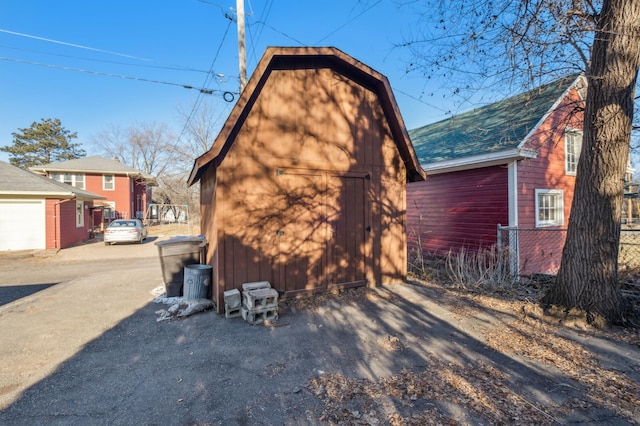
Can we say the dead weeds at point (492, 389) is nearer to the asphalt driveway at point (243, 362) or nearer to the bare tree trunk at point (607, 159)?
the asphalt driveway at point (243, 362)

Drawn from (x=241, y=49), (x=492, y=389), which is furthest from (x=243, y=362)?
(x=241, y=49)

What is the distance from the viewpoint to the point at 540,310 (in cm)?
462

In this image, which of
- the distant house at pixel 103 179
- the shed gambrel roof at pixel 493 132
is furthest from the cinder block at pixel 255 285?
the distant house at pixel 103 179

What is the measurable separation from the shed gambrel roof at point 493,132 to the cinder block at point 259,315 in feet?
19.8

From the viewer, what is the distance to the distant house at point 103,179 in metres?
23.6

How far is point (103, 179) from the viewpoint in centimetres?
2480

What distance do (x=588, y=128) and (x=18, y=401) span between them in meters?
7.58

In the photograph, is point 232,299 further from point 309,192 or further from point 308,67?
point 308,67

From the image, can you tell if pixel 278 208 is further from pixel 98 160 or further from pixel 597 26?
pixel 98 160

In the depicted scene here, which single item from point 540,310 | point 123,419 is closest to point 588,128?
point 540,310

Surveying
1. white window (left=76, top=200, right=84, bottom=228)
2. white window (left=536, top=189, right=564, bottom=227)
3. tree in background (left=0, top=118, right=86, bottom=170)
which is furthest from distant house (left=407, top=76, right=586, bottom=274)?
tree in background (left=0, top=118, right=86, bottom=170)

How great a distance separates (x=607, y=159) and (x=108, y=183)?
3010 centimetres

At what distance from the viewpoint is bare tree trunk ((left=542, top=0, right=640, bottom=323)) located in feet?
13.4

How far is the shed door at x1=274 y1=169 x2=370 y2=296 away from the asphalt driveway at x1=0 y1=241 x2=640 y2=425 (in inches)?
22.4
